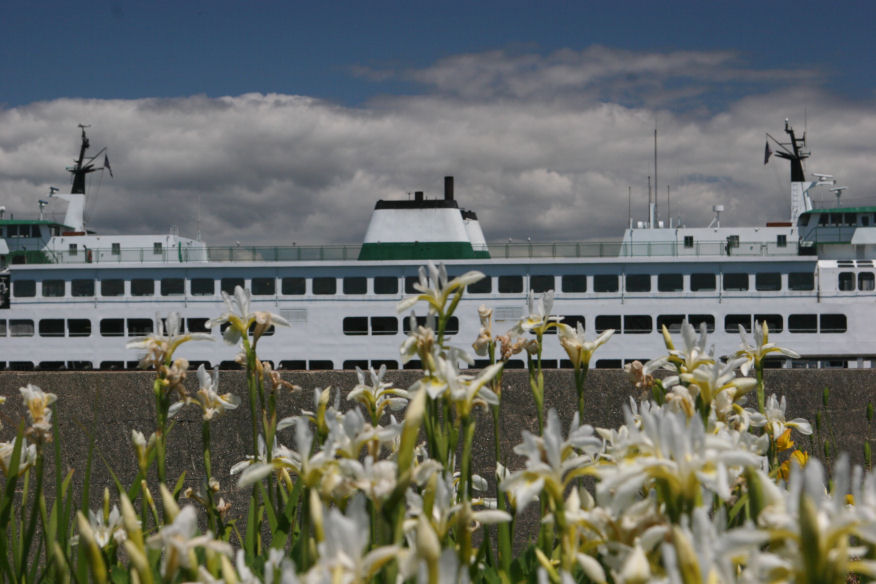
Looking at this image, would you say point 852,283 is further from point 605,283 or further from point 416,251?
point 416,251

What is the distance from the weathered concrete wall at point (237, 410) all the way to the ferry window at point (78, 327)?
2039cm

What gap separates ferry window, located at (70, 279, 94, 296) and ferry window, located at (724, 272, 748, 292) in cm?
1895

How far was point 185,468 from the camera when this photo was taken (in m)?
3.98

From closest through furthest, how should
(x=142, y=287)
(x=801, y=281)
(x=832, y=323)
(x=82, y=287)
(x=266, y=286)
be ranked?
1. (x=832, y=323)
2. (x=801, y=281)
3. (x=266, y=286)
4. (x=142, y=287)
5. (x=82, y=287)

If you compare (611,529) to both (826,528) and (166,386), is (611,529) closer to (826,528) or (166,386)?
(826,528)

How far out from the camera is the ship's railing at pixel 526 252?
2198 centimetres

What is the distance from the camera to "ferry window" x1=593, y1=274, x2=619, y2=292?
71.8ft

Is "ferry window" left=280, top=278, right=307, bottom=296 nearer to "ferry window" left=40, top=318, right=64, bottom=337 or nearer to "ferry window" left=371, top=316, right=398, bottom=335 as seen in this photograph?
"ferry window" left=371, top=316, right=398, bottom=335

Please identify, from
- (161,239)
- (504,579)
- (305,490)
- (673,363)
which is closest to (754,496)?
(504,579)

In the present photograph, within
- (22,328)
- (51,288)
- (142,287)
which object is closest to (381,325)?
(142,287)

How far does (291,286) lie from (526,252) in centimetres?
704

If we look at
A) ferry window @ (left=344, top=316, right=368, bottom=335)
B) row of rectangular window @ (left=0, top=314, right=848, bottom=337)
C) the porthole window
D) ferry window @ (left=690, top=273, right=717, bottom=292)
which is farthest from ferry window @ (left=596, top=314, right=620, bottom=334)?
the porthole window

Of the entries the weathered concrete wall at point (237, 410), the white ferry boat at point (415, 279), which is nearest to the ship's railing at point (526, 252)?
the white ferry boat at point (415, 279)

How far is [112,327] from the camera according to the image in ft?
74.8
